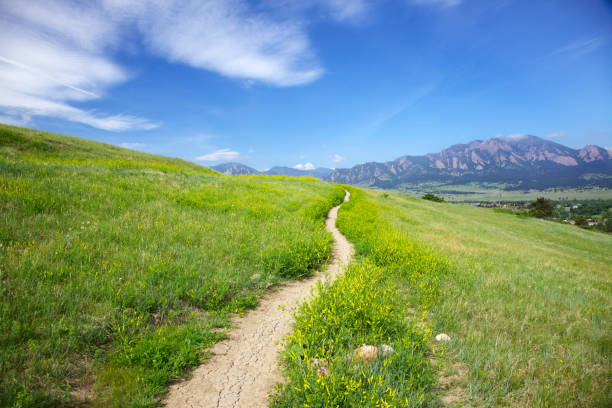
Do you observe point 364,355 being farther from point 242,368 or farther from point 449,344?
point 242,368

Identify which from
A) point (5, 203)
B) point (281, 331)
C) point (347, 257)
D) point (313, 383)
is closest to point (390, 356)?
point (313, 383)

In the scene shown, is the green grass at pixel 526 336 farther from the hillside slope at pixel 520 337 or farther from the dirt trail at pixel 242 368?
the dirt trail at pixel 242 368

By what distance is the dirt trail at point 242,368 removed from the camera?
3166 millimetres

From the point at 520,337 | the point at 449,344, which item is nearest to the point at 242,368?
the point at 449,344

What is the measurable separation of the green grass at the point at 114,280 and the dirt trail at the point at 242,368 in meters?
0.27

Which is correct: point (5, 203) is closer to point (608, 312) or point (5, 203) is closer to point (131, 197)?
point (131, 197)

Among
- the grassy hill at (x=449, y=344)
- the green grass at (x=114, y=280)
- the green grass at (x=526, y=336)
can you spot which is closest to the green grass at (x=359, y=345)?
the grassy hill at (x=449, y=344)

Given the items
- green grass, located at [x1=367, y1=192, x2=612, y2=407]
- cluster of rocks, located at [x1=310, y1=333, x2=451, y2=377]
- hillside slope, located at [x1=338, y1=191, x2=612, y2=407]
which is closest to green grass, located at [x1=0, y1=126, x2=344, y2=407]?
cluster of rocks, located at [x1=310, y1=333, x2=451, y2=377]

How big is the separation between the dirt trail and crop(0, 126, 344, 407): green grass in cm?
27

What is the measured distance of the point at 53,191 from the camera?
26.9 feet

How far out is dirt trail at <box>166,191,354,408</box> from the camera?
3166 millimetres

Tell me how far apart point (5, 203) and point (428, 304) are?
12.1m

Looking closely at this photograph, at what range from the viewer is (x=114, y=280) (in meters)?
4.80

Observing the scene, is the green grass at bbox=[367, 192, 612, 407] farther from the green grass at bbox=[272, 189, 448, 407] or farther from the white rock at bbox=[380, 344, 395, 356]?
the white rock at bbox=[380, 344, 395, 356]
